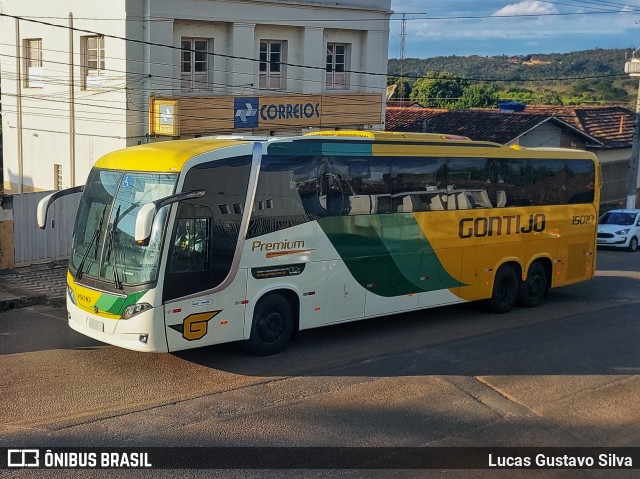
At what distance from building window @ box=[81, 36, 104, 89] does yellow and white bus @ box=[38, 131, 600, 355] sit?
10.8 m

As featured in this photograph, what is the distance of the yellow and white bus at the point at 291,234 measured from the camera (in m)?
11.1

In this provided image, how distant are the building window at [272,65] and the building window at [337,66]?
6.41 feet

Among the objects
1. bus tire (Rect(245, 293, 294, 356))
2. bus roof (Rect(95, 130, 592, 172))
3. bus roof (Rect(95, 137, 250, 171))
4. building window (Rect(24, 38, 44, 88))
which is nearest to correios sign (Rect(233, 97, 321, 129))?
building window (Rect(24, 38, 44, 88))

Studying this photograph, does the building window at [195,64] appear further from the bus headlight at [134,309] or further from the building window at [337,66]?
the bus headlight at [134,309]

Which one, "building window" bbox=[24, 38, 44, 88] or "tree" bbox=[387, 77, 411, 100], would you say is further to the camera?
"tree" bbox=[387, 77, 411, 100]

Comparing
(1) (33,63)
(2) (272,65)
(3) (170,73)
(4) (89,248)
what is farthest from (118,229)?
(1) (33,63)

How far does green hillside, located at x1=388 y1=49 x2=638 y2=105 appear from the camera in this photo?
9031 centimetres

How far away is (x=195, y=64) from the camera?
2319 cm

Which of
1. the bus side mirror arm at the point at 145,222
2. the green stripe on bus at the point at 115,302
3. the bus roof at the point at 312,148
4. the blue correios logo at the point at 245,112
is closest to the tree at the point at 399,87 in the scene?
the blue correios logo at the point at 245,112

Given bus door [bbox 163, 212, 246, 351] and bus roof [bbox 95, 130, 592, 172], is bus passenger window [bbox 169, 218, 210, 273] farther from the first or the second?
bus roof [bbox 95, 130, 592, 172]

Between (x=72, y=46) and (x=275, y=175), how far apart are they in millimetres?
13234

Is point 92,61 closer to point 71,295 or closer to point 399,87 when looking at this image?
point 71,295

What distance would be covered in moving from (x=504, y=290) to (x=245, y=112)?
10.3 metres

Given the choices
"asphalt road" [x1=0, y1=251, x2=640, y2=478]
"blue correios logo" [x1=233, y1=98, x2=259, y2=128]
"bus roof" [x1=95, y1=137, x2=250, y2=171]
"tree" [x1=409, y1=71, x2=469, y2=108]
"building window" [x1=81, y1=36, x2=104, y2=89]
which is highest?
"tree" [x1=409, y1=71, x2=469, y2=108]
